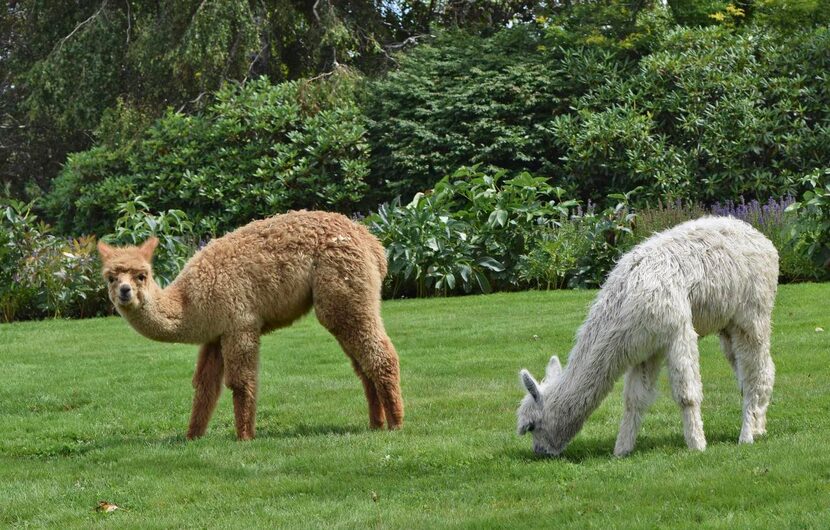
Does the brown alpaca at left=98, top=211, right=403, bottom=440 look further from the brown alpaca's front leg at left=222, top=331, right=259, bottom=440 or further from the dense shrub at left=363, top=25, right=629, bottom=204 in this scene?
the dense shrub at left=363, top=25, right=629, bottom=204

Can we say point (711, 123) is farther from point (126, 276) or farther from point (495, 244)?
point (126, 276)

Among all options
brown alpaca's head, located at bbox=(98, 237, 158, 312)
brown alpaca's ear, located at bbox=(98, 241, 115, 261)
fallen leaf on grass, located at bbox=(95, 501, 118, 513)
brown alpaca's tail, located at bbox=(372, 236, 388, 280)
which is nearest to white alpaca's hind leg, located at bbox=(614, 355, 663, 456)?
brown alpaca's tail, located at bbox=(372, 236, 388, 280)

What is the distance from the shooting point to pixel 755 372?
7.29m

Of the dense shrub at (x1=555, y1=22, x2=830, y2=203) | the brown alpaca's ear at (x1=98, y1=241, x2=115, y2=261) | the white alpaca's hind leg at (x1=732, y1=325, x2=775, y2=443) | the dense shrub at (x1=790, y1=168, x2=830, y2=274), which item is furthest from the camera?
the dense shrub at (x1=555, y1=22, x2=830, y2=203)

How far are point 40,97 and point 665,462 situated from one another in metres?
20.9

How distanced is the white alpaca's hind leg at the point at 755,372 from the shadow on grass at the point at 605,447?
0.65ft

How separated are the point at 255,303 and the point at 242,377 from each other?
0.53 m

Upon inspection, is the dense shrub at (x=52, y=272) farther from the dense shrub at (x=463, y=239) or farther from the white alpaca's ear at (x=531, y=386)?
the white alpaca's ear at (x=531, y=386)

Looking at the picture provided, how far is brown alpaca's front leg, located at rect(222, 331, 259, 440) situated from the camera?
8.20 meters

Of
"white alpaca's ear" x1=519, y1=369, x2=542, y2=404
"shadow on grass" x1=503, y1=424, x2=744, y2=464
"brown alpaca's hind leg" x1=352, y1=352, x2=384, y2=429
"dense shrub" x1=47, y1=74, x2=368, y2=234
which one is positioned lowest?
"shadow on grass" x1=503, y1=424, x2=744, y2=464

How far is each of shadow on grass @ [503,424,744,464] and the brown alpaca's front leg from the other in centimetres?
196

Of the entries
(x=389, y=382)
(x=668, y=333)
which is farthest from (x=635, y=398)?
(x=389, y=382)

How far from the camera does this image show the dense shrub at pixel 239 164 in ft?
64.5

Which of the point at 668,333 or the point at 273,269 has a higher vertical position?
the point at 273,269
